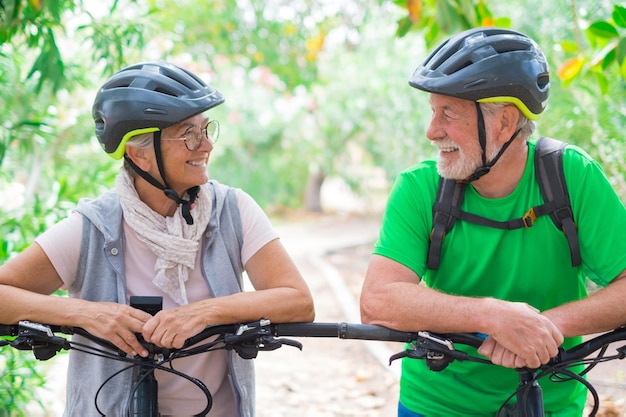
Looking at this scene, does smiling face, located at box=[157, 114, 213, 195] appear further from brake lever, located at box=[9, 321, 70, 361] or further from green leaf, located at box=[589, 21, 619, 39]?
green leaf, located at box=[589, 21, 619, 39]

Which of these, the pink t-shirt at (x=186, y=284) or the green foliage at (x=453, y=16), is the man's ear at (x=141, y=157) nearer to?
the pink t-shirt at (x=186, y=284)

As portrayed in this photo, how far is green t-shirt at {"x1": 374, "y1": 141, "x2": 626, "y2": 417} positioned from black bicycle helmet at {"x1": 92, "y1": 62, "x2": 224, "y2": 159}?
821 millimetres

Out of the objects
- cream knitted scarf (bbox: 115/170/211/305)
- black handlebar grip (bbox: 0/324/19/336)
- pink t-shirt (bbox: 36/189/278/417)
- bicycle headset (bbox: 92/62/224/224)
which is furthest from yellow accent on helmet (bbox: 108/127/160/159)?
black handlebar grip (bbox: 0/324/19/336)

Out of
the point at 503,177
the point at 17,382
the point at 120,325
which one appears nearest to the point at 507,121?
the point at 503,177

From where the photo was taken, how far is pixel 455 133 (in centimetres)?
288

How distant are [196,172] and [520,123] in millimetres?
A: 1217

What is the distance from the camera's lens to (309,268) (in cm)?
1168

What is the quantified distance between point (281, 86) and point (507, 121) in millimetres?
14386

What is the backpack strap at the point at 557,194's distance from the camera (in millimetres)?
2777

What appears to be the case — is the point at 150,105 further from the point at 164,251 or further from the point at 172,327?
the point at 172,327

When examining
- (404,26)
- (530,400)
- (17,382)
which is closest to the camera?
(530,400)

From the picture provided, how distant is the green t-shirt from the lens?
277 cm

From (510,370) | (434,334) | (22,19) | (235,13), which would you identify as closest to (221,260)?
(434,334)

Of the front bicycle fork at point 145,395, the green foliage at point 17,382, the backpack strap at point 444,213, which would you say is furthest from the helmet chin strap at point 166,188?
the green foliage at point 17,382
